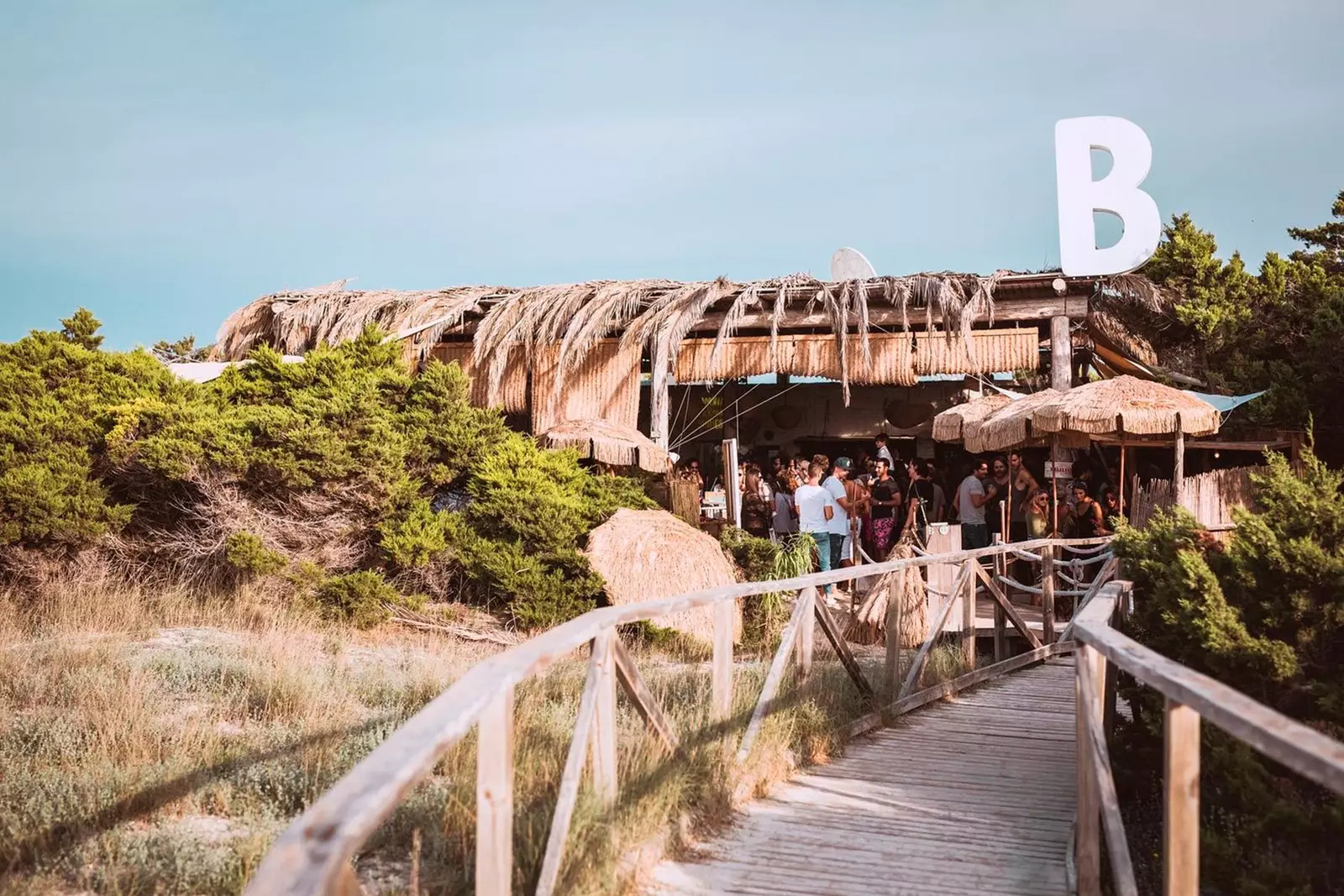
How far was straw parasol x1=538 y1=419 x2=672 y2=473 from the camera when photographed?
40.1ft

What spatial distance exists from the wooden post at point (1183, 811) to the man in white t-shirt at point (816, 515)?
871cm

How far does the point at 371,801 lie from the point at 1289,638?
4.68m

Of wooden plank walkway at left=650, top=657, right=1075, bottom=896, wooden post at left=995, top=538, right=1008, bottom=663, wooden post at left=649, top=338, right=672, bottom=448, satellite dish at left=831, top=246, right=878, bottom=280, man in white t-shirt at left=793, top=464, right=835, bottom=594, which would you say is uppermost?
satellite dish at left=831, top=246, right=878, bottom=280

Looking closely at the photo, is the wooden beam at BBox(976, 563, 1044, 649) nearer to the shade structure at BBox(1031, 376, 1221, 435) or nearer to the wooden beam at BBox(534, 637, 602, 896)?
the shade structure at BBox(1031, 376, 1221, 435)

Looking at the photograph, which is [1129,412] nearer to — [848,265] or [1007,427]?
[1007,427]

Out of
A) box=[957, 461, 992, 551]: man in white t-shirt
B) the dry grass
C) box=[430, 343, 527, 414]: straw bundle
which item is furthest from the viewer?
box=[430, 343, 527, 414]: straw bundle

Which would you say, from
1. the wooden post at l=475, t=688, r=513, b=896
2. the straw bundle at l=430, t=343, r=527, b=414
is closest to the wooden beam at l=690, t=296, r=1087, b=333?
the straw bundle at l=430, t=343, r=527, b=414

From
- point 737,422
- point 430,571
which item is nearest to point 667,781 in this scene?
point 430,571

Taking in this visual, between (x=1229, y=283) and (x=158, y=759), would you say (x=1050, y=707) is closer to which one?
(x=158, y=759)

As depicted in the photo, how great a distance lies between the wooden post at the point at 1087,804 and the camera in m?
4.01

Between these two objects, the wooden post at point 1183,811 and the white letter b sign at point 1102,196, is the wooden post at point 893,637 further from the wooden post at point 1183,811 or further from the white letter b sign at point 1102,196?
the white letter b sign at point 1102,196

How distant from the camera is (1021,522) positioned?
14.3 meters

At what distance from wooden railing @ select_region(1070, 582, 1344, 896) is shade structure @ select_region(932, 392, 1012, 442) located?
27.4 ft

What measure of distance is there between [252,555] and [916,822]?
6970mm
